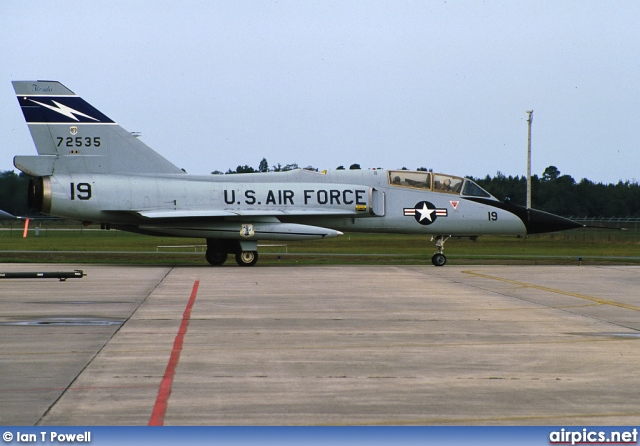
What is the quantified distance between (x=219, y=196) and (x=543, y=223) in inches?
421

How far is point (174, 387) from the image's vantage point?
25.4ft

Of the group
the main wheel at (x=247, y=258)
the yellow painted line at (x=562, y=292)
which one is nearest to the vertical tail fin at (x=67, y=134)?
the main wheel at (x=247, y=258)

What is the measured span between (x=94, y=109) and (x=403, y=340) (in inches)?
690

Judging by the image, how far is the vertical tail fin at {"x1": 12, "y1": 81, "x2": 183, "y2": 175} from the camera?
25.3 m

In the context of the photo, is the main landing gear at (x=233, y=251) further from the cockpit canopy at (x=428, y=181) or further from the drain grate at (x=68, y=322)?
the drain grate at (x=68, y=322)

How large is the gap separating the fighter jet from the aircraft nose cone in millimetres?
33

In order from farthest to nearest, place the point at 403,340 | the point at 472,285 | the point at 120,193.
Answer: the point at 120,193 → the point at 472,285 → the point at 403,340

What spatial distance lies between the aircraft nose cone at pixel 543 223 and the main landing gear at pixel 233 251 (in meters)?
9.02

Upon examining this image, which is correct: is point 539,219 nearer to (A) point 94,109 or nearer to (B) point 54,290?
(A) point 94,109

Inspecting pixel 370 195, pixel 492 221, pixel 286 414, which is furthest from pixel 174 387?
pixel 492 221

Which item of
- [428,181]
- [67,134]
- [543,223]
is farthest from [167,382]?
[543,223]

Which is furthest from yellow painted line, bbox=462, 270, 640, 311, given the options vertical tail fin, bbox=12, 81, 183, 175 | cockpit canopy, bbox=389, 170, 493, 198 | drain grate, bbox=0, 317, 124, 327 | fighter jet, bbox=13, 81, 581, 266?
vertical tail fin, bbox=12, 81, 183, 175

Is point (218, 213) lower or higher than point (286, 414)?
higher

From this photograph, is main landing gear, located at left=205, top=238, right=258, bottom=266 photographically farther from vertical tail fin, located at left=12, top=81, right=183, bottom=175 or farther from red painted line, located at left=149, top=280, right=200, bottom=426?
red painted line, located at left=149, top=280, right=200, bottom=426
